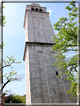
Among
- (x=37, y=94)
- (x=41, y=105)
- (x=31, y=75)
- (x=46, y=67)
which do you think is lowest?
(x=41, y=105)

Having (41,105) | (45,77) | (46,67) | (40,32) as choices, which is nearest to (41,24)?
(40,32)

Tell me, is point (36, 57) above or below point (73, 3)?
below

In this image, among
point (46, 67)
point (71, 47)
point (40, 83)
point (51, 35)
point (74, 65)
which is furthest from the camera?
point (51, 35)

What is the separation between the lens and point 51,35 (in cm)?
2250

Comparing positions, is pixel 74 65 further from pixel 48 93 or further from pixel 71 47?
pixel 48 93

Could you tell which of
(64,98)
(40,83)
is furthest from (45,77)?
(64,98)

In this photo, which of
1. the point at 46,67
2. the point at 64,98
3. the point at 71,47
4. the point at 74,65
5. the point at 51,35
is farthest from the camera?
the point at 51,35

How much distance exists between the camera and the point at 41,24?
25.1m

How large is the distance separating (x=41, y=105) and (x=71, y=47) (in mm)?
8101

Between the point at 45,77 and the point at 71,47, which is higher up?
the point at 71,47

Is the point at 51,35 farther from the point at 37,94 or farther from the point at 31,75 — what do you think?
the point at 37,94

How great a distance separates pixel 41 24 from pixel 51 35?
4.81 m

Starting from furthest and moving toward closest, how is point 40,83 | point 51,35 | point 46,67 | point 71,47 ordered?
point 51,35
point 46,67
point 40,83
point 71,47

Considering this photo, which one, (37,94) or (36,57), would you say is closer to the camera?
(37,94)
